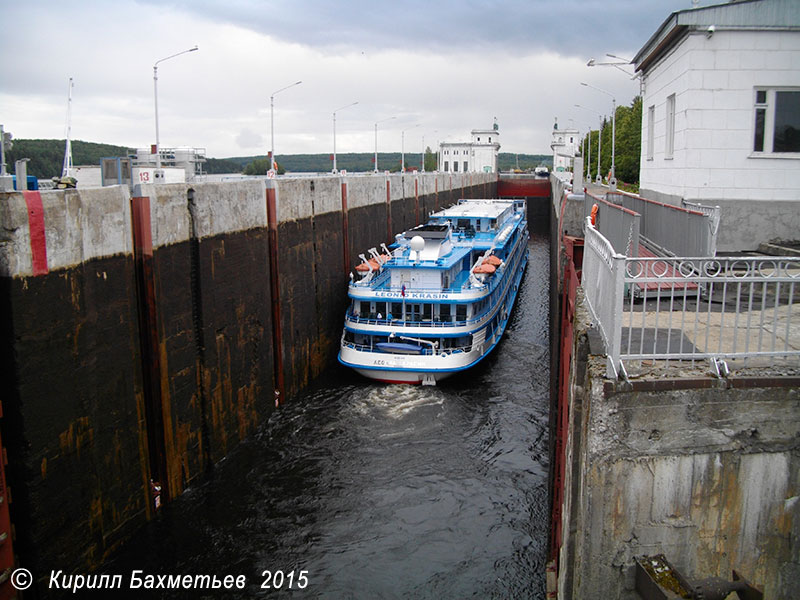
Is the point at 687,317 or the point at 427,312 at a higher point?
the point at 687,317

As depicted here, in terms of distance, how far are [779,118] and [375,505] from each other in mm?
11125

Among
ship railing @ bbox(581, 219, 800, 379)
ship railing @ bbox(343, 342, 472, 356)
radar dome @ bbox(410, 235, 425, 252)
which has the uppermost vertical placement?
ship railing @ bbox(581, 219, 800, 379)

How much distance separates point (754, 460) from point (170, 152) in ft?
112

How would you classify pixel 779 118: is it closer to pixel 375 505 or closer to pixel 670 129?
pixel 670 129

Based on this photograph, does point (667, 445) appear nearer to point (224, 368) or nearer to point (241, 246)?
point (224, 368)

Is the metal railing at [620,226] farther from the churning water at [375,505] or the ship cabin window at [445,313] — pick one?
the ship cabin window at [445,313]

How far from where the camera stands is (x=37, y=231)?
1077cm

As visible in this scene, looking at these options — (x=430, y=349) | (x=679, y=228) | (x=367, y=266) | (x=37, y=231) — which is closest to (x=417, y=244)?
(x=367, y=266)

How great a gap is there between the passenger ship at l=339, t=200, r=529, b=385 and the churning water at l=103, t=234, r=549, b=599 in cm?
88

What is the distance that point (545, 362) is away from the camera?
82.9 ft

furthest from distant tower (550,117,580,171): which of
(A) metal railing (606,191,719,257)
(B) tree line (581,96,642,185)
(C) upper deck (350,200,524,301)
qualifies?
(A) metal railing (606,191,719,257)

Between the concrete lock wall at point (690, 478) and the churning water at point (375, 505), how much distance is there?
22.8 ft

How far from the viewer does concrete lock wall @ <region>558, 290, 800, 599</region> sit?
5.44 meters

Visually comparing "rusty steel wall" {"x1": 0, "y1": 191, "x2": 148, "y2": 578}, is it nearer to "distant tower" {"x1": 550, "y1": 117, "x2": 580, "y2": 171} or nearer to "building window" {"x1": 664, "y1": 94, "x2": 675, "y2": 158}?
"building window" {"x1": 664, "y1": 94, "x2": 675, "y2": 158}
